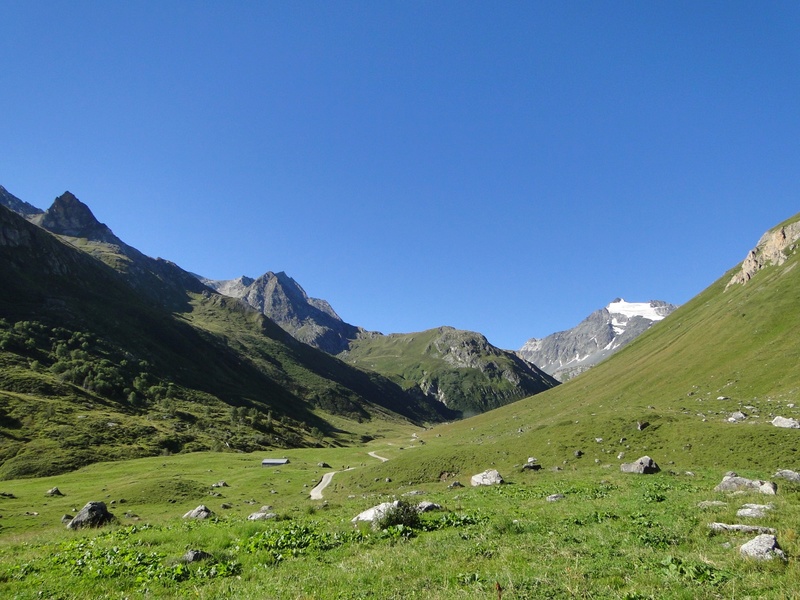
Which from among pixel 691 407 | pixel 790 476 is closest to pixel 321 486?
→ pixel 790 476

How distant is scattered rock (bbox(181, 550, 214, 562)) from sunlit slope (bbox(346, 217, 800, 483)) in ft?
120

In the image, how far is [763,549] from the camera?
1166 cm

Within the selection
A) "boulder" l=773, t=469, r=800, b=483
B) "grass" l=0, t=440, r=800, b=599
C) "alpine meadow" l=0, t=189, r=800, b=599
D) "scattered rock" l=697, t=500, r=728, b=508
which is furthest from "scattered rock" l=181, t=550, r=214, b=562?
"boulder" l=773, t=469, r=800, b=483

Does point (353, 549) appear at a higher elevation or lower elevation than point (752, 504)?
lower

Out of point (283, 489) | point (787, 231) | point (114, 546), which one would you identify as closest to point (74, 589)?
point (114, 546)

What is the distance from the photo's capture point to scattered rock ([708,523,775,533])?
14.2 meters

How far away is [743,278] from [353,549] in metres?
218

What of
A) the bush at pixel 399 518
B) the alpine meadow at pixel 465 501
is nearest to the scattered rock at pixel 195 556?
the alpine meadow at pixel 465 501

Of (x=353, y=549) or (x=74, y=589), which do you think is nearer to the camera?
(x=74, y=589)

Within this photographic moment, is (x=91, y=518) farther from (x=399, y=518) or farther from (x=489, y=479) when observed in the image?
(x=489, y=479)

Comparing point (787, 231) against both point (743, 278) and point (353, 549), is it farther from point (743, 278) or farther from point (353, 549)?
point (353, 549)

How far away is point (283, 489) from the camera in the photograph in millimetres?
71562

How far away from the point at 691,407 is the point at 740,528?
261 feet

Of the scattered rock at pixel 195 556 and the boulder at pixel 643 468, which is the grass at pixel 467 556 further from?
the boulder at pixel 643 468
